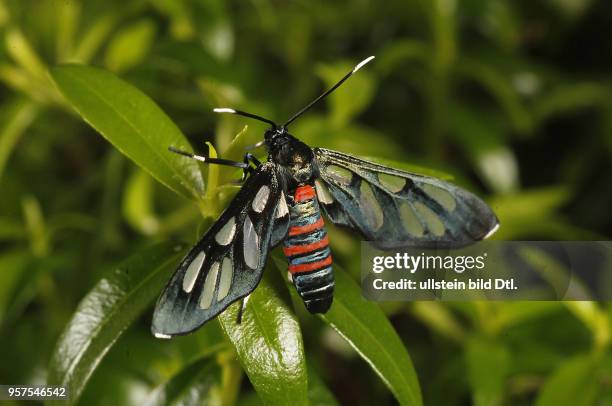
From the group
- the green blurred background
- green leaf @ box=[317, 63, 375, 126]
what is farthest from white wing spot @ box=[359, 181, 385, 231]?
green leaf @ box=[317, 63, 375, 126]

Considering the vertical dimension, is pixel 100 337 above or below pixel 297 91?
below

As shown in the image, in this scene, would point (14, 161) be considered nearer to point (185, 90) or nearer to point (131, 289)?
point (185, 90)

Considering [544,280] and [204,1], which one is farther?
[204,1]

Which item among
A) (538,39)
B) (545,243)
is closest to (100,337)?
(545,243)

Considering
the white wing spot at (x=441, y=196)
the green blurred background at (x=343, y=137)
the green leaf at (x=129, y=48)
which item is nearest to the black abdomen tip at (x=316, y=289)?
the white wing spot at (x=441, y=196)

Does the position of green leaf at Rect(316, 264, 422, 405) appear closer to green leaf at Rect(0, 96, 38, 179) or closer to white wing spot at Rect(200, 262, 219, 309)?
white wing spot at Rect(200, 262, 219, 309)

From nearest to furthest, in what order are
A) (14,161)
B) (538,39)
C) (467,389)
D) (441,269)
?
(441,269), (467,389), (14,161), (538,39)

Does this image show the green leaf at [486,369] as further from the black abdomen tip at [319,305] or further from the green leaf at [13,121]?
the green leaf at [13,121]

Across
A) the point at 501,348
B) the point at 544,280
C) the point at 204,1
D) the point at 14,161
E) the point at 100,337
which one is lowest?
the point at 100,337
